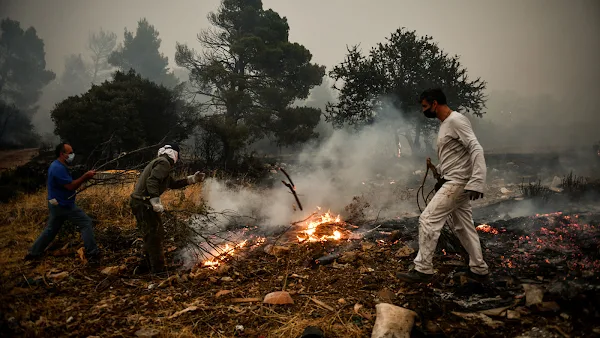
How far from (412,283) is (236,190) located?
22.0ft

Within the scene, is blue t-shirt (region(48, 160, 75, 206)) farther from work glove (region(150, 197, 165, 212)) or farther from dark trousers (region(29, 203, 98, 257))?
work glove (region(150, 197, 165, 212))

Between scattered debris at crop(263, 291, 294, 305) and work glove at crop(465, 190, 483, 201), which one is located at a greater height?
work glove at crop(465, 190, 483, 201)

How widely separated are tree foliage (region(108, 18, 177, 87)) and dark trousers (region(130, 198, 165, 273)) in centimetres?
3990

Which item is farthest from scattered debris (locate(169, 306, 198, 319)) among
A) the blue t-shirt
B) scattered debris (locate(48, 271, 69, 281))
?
the blue t-shirt

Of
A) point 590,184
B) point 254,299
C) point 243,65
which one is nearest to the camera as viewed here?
point 254,299

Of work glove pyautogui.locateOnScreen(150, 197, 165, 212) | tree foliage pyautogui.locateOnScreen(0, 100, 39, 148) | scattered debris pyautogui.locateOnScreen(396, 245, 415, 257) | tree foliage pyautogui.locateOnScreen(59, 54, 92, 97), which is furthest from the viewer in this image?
tree foliage pyautogui.locateOnScreen(59, 54, 92, 97)

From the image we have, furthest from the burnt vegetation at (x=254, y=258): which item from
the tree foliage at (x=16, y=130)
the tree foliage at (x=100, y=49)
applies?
the tree foliage at (x=100, y=49)

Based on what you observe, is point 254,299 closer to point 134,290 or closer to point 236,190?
point 134,290

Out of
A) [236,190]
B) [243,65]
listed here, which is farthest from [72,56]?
[236,190]

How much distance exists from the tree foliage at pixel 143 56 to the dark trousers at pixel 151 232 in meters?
39.9

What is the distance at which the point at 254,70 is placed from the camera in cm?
1619

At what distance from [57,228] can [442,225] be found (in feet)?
17.3

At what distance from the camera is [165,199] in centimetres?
757

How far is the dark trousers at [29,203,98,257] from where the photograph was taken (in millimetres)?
4327
